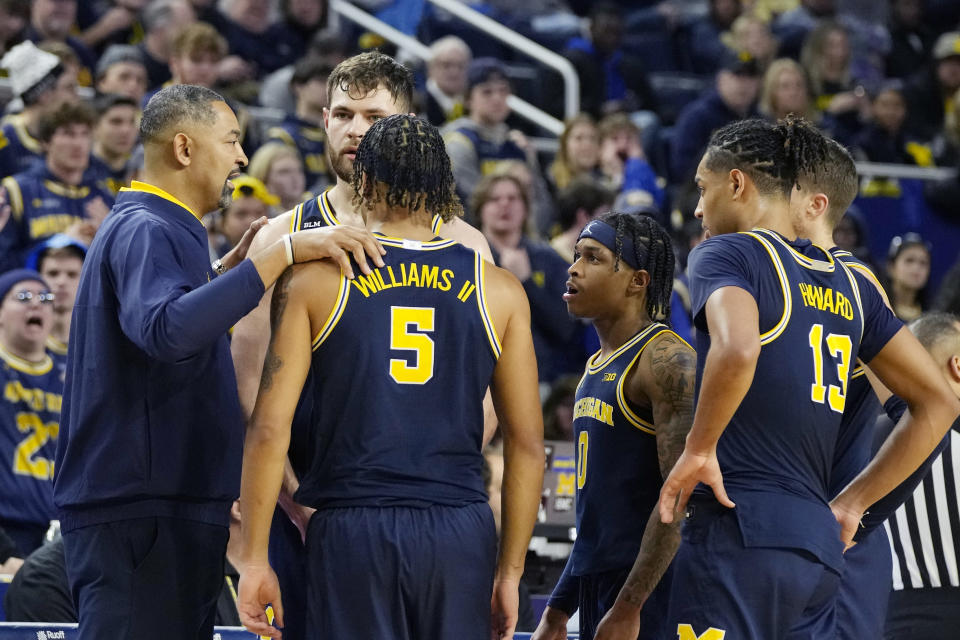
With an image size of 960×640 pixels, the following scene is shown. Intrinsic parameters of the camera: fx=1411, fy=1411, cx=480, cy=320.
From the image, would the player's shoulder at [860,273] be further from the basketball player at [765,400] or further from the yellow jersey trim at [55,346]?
the yellow jersey trim at [55,346]

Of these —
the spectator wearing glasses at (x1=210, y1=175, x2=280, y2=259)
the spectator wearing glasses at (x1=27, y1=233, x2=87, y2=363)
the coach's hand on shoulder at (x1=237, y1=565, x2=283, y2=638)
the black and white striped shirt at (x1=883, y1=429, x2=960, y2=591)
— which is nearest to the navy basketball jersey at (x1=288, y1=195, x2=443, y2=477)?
the coach's hand on shoulder at (x1=237, y1=565, x2=283, y2=638)

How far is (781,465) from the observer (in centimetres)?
398

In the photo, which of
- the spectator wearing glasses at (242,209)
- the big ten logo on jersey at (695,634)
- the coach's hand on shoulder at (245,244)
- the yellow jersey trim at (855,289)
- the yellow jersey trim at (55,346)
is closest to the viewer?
the big ten logo on jersey at (695,634)

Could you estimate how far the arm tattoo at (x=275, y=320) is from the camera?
3770 millimetres

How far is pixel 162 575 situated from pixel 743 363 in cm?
176

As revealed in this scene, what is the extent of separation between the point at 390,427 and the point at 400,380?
0.42 ft

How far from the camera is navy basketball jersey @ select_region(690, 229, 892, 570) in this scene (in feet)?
12.8

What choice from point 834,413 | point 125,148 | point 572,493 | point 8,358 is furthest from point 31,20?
point 834,413

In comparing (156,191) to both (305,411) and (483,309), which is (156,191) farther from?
(483,309)

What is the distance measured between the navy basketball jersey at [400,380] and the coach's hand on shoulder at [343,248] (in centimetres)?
4

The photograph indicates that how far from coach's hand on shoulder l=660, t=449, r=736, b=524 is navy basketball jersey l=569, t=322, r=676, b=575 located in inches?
21.1

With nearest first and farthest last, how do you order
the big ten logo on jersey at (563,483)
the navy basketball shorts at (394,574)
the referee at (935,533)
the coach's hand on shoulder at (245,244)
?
the navy basketball shorts at (394,574)
the coach's hand on shoulder at (245,244)
the referee at (935,533)
the big ten logo on jersey at (563,483)

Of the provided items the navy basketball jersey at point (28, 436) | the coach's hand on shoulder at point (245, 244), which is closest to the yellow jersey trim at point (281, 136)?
the navy basketball jersey at point (28, 436)

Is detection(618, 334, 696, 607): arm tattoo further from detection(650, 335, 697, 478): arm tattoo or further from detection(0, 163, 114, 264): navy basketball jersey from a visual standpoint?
detection(0, 163, 114, 264): navy basketball jersey
